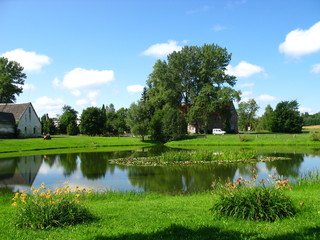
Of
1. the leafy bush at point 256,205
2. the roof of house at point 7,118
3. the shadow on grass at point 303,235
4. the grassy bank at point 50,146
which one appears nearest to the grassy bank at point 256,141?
the grassy bank at point 50,146

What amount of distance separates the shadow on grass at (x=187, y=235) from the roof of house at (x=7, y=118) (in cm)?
5759

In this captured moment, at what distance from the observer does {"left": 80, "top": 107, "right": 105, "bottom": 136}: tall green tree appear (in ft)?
253

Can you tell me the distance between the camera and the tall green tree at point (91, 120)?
3041 inches

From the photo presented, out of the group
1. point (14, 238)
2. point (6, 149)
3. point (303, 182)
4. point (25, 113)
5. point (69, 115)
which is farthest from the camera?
point (69, 115)

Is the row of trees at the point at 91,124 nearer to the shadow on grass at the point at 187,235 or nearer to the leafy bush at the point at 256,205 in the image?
the leafy bush at the point at 256,205

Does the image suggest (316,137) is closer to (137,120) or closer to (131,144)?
(131,144)

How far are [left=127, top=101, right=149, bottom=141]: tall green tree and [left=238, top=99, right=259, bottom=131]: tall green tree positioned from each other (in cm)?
5512

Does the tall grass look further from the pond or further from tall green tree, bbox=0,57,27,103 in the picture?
tall green tree, bbox=0,57,27,103

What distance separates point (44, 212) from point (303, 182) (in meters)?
12.6

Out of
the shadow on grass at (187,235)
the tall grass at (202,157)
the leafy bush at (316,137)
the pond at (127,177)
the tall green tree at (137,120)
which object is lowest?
the pond at (127,177)

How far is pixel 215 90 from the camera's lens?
62.7m

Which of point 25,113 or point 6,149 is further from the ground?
point 25,113

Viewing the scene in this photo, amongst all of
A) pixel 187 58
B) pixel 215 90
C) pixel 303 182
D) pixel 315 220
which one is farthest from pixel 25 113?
pixel 315 220

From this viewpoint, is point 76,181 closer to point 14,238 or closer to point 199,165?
point 199,165
